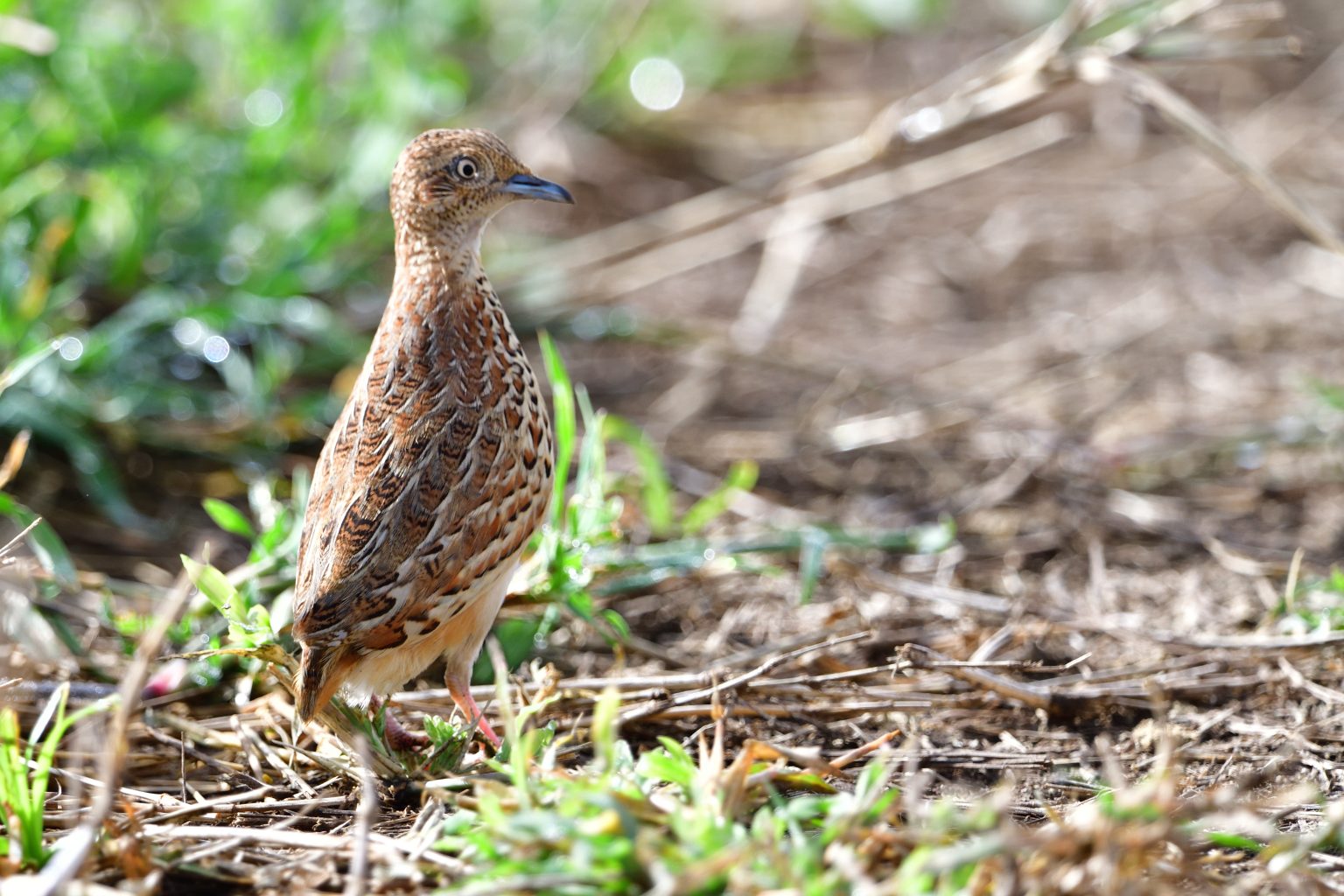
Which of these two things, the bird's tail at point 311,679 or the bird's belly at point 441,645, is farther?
A: the bird's belly at point 441,645

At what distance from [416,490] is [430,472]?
53 millimetres

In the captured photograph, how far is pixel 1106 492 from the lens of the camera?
5.33 meters

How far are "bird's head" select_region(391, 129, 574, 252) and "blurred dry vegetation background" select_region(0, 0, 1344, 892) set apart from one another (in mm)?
1067

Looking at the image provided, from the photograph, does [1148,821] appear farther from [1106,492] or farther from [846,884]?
[1106,492]

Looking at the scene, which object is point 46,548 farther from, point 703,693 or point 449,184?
point 703,693

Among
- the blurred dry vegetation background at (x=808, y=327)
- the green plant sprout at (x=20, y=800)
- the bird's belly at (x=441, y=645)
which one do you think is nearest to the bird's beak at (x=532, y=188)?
the bird's belly at (x=441, y=645)

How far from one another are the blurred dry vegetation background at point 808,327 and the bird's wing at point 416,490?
72 cm

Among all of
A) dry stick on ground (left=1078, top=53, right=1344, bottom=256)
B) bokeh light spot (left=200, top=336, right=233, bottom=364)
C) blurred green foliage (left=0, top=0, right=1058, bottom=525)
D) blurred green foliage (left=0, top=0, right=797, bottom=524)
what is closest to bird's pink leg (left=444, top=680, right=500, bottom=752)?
blurred green foliage (left=0, top=0, right=1058, bottom=525)

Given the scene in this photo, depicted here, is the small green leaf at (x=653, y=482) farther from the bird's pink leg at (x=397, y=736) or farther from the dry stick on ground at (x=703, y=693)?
the bird's pink leg at (x=397, y=736)

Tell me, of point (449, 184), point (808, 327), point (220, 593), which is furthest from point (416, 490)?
point (808, 327)

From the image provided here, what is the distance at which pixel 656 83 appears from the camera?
28.3ft

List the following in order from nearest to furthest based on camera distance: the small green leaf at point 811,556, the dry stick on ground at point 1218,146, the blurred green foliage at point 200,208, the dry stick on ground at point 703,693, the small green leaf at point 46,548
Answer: the dry stick on ground at point 703,693, the small green leaf at point 46,548, the small green leaf at point 811,556, the dry stick on ground at point 1218,146, the blurred green foliage at point 200,208

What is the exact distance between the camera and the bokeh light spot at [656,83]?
8.50 m

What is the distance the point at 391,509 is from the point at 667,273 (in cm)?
377
